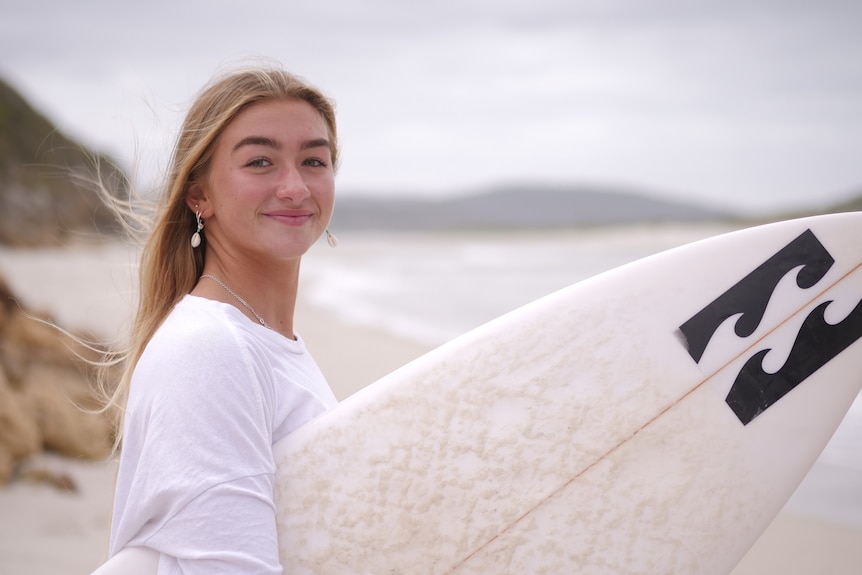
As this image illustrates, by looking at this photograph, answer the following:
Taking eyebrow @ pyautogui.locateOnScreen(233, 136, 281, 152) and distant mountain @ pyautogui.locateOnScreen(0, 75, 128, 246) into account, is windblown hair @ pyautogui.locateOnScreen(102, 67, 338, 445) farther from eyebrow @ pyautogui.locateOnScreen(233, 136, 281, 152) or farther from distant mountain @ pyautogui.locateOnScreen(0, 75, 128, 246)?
distant mountain @ pyautogui.locateOnScreen(0, 75, 128, 246)

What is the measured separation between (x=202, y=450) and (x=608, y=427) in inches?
36.4

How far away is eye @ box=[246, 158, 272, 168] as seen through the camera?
152cm

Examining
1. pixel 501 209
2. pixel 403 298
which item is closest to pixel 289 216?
pixel 403 298

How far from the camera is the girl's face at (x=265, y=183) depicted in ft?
4.97

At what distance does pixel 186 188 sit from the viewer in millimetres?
1603

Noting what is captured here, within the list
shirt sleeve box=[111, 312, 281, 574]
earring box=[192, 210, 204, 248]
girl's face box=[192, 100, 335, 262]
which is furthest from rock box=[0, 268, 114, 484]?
shirt sleeve box=[111, 312, 281, 574]

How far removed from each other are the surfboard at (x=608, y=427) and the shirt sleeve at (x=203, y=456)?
299mm

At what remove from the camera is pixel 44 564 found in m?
2.70

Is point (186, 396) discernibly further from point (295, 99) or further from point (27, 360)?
point (27, 360)

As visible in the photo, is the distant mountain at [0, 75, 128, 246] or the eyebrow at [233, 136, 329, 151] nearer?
the eyebrow at [233, 136, 329, 151]

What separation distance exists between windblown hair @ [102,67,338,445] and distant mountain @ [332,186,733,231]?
8221 cm

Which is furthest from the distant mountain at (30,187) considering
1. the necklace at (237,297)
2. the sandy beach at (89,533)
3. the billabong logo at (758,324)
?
the billabong logo at (758,324)

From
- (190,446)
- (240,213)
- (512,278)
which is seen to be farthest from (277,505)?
(512,278)

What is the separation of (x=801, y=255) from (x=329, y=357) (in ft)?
18.1
